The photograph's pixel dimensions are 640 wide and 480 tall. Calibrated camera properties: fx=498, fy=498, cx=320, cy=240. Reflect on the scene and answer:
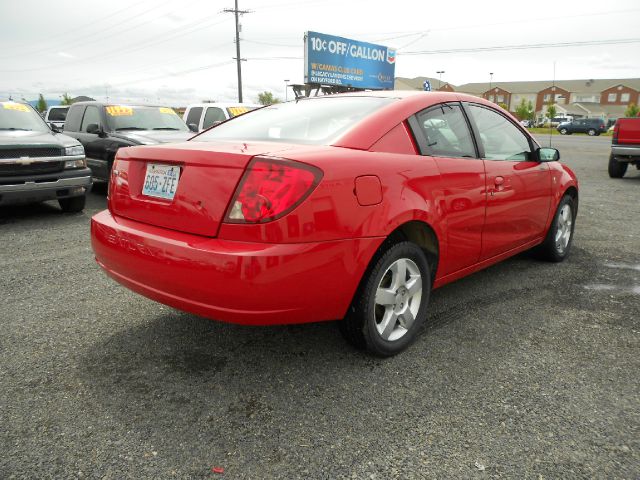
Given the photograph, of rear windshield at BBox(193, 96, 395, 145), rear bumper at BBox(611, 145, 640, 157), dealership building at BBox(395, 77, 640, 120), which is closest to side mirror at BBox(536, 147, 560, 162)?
rear windshield at BBox(193, 96, 395, 145)

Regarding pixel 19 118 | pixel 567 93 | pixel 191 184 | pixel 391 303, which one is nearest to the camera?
pixel 191 184

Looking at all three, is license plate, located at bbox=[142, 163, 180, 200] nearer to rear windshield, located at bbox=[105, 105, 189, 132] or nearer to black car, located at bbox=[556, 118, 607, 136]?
rear windshield, located at bbox=[105, 105, 189, 132]

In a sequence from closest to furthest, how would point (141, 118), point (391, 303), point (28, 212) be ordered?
point (391, 303), point (28, 212), point (141, 118)

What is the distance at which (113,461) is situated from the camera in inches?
76.6

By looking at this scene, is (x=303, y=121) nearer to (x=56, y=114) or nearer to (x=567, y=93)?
(x=56, y=114)

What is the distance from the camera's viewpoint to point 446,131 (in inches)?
125

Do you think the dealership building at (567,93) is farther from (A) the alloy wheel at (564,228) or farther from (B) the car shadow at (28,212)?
(A) the alloy wheel at (564,228)

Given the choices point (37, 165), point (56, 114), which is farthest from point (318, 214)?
point (56, 114)

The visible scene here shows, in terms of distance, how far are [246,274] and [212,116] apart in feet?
31.4

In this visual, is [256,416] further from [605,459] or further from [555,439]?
[605,459]

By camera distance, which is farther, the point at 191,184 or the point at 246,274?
the point at 191,184

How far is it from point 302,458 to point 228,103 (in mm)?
10119

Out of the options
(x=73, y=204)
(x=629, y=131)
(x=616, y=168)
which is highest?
(x=629, y=131)

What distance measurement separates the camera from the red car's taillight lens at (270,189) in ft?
7.14
